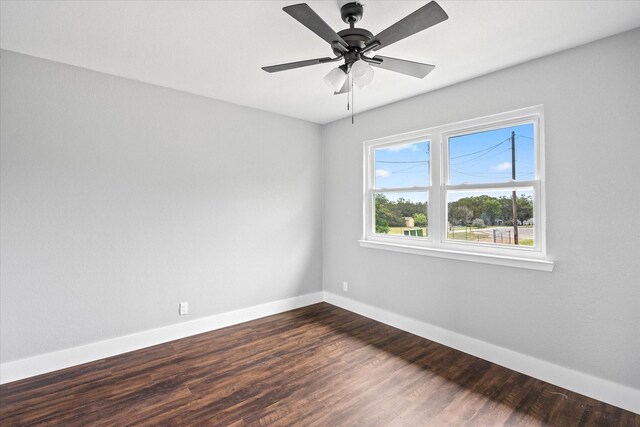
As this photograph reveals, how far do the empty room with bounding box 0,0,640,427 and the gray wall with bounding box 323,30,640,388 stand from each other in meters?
0.02

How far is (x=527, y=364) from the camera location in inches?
99.3

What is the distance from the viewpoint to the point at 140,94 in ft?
9.83

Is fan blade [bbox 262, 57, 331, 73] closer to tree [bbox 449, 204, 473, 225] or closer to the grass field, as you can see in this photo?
tree [bbox 449, 204, 473, 225]

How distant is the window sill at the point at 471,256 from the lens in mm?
2473

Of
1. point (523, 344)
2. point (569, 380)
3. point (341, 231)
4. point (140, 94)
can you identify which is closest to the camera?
point (569, 380)

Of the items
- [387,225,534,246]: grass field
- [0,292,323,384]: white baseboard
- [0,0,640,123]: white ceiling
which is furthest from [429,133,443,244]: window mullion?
[0,292,323,384]: white baseboard

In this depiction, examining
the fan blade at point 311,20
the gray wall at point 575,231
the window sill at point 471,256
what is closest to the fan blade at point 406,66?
the fan blade at point 311,20

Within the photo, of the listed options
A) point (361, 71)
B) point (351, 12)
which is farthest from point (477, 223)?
point (351, 12)

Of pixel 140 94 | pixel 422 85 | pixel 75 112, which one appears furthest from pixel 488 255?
pixel 75 112

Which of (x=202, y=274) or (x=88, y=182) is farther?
(x=202, y=274)

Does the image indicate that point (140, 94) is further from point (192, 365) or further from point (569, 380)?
point (569, 380)

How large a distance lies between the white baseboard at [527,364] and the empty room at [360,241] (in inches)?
0.6

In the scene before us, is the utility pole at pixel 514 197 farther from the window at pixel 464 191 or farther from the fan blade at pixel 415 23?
the fan blade at pixel 415 23

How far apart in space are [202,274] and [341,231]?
1.85m
